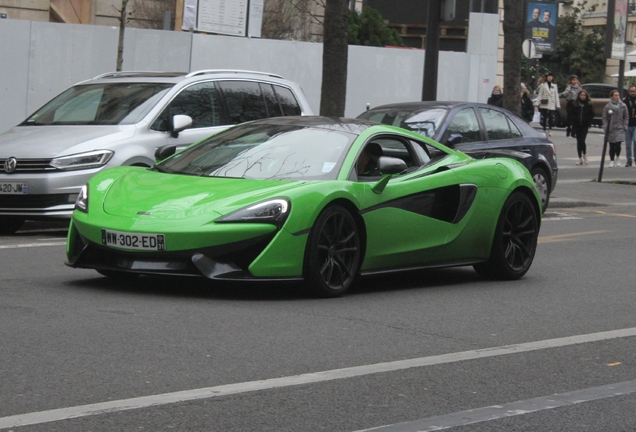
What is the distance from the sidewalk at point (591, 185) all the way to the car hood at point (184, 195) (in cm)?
1114

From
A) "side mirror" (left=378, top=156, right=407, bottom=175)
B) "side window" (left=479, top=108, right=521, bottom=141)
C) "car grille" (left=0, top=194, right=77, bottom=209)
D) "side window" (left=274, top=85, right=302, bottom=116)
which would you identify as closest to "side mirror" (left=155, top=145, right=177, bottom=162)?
"car grille" (left=0, top=194, right=77, bottom=209)

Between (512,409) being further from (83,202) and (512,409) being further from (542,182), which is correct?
(542,182)

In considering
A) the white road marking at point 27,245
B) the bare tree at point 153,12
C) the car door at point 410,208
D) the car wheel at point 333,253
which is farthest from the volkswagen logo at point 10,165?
the bare tree at point 153,12

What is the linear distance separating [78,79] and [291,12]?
14.8m

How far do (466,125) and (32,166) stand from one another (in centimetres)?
601

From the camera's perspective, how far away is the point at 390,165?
8.97 meters

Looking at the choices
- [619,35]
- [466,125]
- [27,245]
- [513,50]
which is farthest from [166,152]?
[619,35]

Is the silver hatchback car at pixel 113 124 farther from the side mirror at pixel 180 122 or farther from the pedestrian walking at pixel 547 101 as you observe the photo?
the pedestrian walking at pixel 547 101

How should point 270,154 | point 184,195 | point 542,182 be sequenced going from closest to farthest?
point 184,195 < point 270,154 < point 542,182

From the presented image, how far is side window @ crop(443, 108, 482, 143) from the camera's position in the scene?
15641mm

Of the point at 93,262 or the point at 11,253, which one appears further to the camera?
the point at 11,253

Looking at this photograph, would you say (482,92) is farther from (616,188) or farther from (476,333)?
(476,333)

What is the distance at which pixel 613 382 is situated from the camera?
6.29 m

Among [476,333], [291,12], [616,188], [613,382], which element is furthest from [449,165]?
[291,12]
